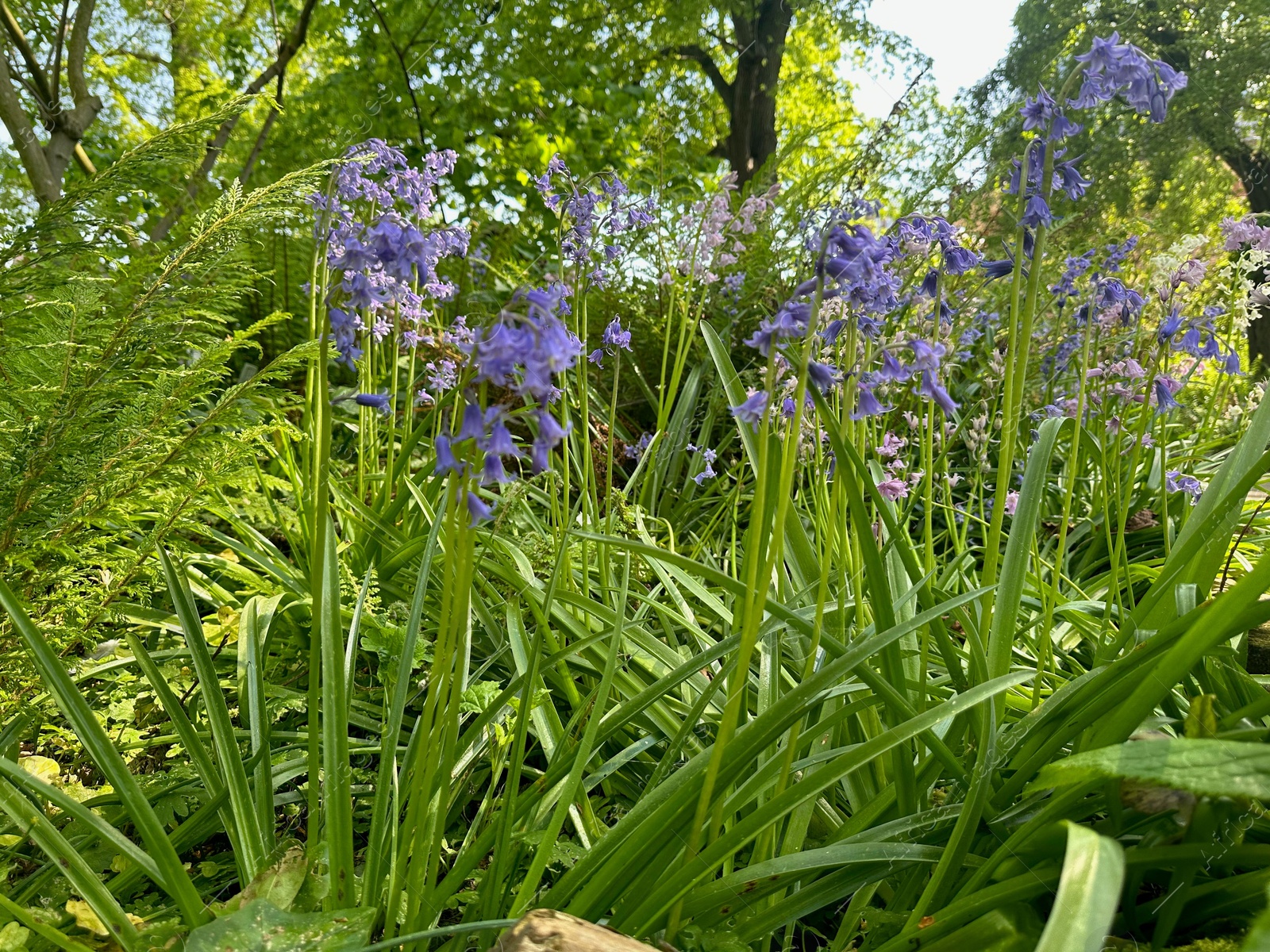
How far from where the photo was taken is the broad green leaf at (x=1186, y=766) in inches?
32.8

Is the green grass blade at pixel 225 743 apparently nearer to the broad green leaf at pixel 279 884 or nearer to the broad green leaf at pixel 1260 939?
the broad green leaf at pixel 279 884

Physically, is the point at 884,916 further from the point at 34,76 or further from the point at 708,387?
the point at 34,76

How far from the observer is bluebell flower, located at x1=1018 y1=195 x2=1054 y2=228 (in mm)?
1683

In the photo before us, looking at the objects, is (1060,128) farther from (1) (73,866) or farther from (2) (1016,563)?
(1) (73,866)

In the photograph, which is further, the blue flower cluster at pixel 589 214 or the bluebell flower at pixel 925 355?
the blue flower cluster at pixel 589 214

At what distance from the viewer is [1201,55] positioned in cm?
1166

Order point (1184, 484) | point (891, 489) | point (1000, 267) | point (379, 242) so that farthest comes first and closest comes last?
point (1184, 484), point (891, 489), point (1000, 267), point (379, 242)

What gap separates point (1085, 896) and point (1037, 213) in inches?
51.9

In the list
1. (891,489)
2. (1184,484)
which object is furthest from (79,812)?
(1184,484)

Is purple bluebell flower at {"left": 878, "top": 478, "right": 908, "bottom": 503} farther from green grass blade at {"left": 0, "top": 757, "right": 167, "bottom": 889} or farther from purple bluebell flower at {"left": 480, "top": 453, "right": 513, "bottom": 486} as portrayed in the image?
green grass blade at {"left": 0, "top": 757, "right": 167, "bottom": 889}

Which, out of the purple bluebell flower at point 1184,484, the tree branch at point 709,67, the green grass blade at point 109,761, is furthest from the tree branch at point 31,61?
the tree branch at point 709,67

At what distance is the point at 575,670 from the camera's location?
240 centimetres

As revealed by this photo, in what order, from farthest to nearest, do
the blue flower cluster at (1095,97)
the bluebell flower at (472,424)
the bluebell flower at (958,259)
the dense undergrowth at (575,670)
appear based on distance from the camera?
the bluebell flower at (958,259), the blue flower cluster at (1095,97), the dense undergrowth at (575,670), the bluebell flower at (472,424)

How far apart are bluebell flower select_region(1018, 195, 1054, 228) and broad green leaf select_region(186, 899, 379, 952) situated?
5.71 ft
